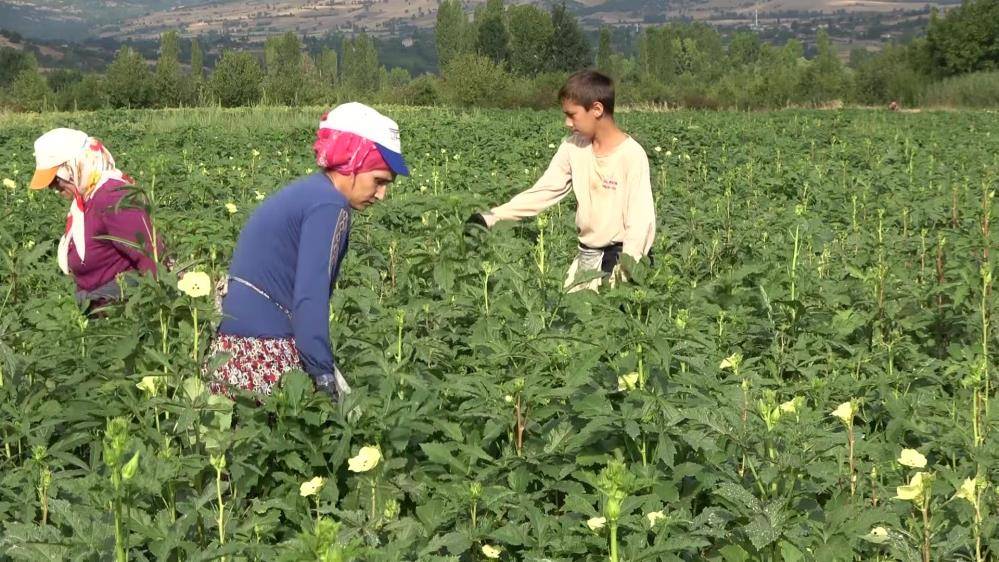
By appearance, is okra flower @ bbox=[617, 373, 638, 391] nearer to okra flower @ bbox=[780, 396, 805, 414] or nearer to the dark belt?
okra flower @ bbox=[780, 396, 805, 414]

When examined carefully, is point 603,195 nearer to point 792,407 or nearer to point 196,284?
point 792,407

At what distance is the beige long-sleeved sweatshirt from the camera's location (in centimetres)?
534

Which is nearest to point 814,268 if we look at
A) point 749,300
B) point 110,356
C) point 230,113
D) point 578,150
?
point 749,300

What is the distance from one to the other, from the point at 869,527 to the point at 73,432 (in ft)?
8.12

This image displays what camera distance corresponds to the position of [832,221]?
31.5ft

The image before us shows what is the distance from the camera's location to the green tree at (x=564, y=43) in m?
102

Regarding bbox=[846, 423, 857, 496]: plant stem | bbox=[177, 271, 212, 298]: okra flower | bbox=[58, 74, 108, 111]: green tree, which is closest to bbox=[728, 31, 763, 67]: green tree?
bbox=[58, 74, 108, 111]: green tree

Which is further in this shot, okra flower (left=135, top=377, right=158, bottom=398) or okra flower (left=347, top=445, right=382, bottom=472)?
okra flower (left=135, top=377, right=158, bottom=398)

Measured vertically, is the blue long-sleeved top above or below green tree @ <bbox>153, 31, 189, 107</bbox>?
above

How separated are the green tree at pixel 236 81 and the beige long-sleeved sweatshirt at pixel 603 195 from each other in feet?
117

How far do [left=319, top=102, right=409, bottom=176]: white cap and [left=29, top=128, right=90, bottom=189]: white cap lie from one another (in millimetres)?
1909

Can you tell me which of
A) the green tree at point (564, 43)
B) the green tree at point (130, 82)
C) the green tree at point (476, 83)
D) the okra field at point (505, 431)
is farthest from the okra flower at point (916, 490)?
the green tree at point (564, 43)

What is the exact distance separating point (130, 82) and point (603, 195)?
140ft

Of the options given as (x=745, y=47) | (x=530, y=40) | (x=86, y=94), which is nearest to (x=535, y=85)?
(x=86, y=94)
